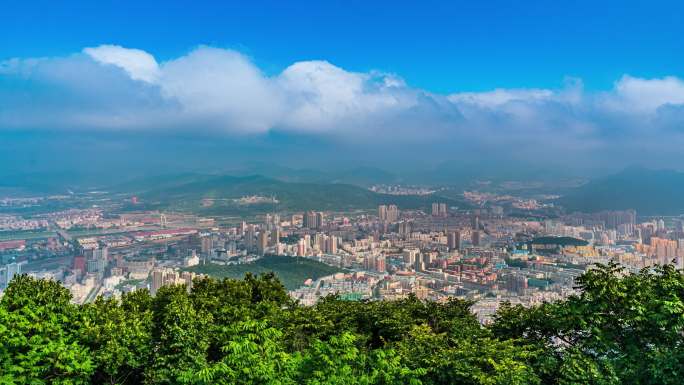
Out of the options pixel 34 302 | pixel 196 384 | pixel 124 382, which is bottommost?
pixel 124 382

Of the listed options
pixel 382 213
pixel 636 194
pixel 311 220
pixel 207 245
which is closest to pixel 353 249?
pixel 207 245

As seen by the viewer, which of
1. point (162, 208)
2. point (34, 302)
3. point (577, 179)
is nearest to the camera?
point (34, 302)

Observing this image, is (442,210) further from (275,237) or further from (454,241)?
(275,237)

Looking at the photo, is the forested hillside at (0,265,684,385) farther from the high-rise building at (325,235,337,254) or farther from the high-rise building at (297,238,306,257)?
the high-rise building at (325,235,337,254)

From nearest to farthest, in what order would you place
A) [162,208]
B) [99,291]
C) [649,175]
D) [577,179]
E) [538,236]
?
[99,291]
[538,236]
[162,208]
[649,175]
[577,179]

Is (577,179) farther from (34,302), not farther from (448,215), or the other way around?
(34,302)

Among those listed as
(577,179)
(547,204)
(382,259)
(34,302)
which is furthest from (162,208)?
(577,179)
